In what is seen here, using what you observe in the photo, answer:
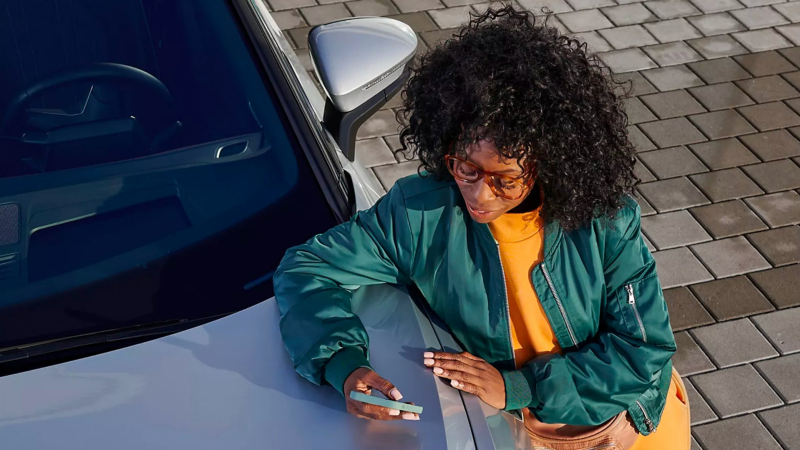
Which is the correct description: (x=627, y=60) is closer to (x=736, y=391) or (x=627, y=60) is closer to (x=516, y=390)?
(x=736, y=391)

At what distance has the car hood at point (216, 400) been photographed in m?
1.42

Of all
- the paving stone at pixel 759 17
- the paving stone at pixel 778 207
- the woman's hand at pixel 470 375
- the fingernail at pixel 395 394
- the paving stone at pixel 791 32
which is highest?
the fingernail at pixel 395 394

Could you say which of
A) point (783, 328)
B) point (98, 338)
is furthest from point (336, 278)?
point (783, 328)

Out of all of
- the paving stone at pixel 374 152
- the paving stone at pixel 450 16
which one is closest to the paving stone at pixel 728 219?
the paving stone at pixel 374 152

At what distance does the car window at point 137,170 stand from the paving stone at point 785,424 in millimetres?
1657

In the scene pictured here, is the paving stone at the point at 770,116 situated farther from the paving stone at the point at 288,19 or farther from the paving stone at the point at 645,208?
the paving stone at the point at 288,19

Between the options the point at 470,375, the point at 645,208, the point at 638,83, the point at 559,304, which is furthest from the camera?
the point at 638,83

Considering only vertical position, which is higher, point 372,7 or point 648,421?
point 648,421

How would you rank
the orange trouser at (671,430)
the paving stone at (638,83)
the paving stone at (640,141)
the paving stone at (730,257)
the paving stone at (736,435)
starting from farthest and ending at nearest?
the paving stone at (638,83), the paving stone at (640,141), the paving stone at (730,257), the paving stone at (736,435), the orange trouser at (671,430)

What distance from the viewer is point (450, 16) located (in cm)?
452

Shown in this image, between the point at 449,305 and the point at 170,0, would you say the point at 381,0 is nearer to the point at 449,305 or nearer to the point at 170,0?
the point at 170,0

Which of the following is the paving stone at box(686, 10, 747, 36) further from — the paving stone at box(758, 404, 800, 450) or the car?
the car

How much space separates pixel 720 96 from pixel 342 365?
310 centimetres

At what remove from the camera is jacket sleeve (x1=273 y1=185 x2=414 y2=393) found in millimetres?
1538
